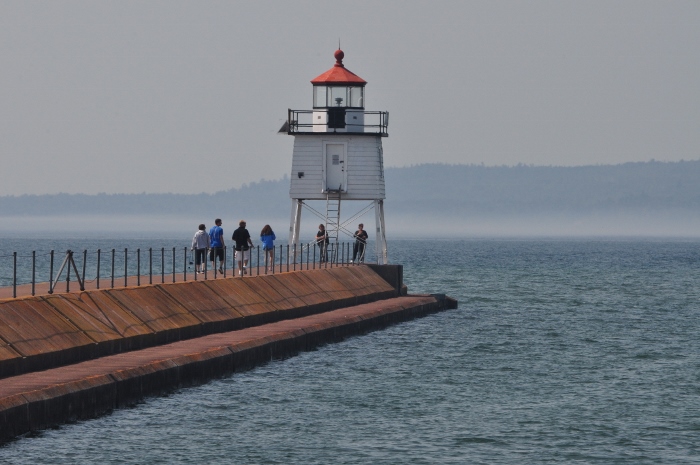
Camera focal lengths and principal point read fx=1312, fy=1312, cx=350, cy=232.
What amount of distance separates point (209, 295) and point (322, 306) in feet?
24.7

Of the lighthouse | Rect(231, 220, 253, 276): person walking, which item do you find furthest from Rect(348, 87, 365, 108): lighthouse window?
Rect(231, 220, 253, 276): person walking

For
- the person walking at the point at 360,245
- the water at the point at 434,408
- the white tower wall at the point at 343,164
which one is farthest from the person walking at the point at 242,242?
the person walking at the point at 360,245

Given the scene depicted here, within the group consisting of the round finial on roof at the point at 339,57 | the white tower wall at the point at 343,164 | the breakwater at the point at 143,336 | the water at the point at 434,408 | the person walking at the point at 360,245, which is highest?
the round finial on roof at the point at 339,57

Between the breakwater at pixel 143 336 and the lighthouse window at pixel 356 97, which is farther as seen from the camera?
the lighthouse window at pixel 356 97

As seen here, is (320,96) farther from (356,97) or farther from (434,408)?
(434,408)

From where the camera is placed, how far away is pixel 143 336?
2705 cm

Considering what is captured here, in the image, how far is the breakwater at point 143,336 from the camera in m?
21.3

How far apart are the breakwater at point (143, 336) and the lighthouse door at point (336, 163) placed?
23.8ft

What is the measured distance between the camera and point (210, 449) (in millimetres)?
20703

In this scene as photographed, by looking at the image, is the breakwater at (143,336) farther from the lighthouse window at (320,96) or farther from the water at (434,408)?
the lighthouse window at (320,96)

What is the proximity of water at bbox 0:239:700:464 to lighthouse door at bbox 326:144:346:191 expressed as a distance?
25.5ft

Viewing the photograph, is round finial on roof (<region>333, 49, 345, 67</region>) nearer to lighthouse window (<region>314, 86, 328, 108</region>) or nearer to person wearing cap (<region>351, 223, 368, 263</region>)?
lighthouse window (<region>314, 86, 328, 108</region>)

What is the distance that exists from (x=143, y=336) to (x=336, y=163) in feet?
71.7

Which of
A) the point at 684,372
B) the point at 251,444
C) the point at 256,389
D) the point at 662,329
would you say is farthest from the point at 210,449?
the point at 662,329
